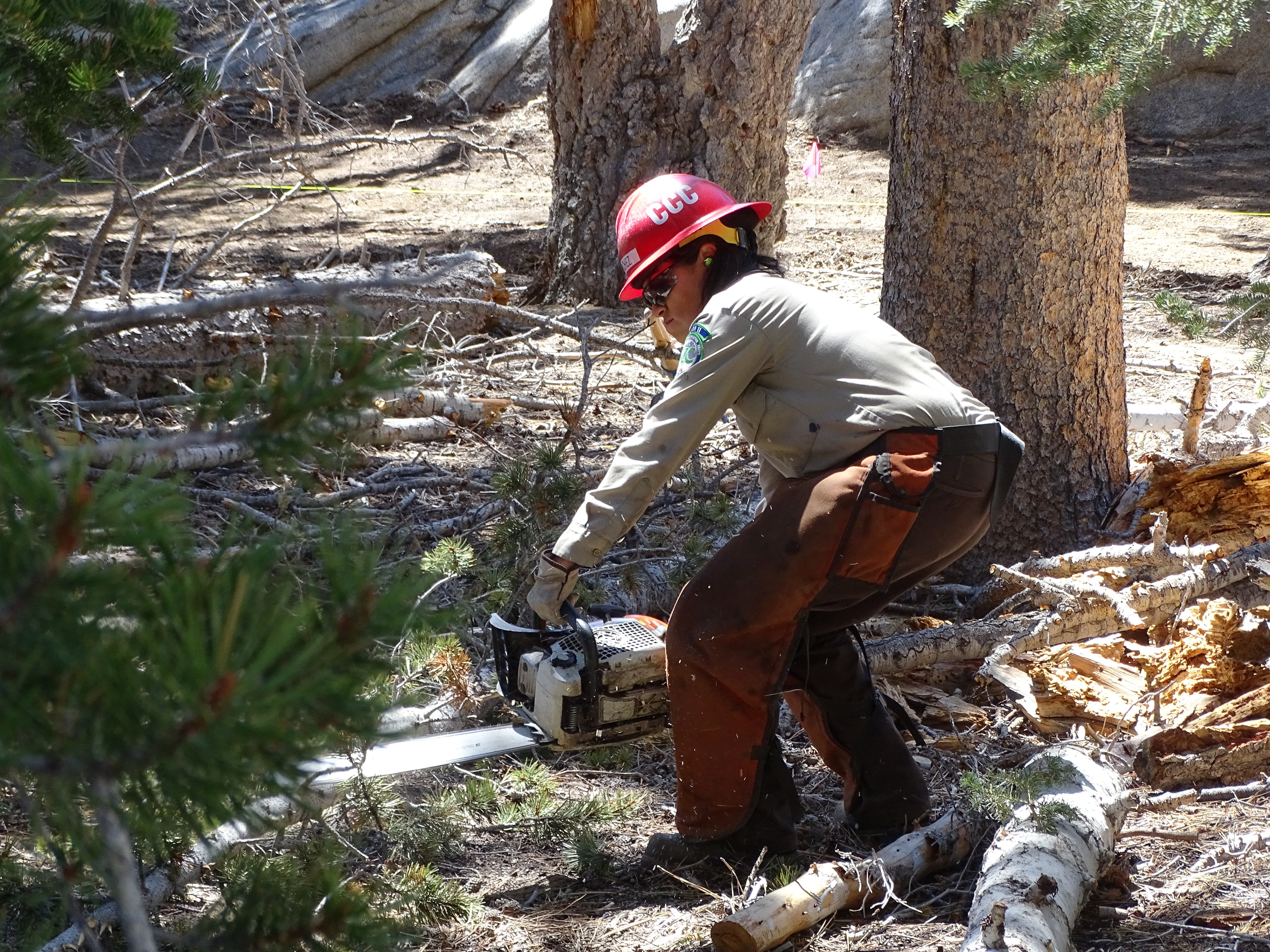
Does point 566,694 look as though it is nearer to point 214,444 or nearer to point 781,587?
point 781,587

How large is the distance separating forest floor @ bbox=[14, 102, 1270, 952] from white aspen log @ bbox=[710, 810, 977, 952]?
0.06m

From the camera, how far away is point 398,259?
969cm

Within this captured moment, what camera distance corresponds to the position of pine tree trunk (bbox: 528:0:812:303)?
300 inches

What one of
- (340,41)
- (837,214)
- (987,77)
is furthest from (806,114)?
(987,77)

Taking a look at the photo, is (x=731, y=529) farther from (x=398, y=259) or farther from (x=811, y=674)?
(x=398, y=259)

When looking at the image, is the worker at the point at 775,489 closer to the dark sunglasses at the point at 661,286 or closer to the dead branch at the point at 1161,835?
the dark sunglasses at the point at 661,286

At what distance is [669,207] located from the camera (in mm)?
2949

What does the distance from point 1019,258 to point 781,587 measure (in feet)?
7.22

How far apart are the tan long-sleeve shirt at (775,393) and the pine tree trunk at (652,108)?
483 centimetres

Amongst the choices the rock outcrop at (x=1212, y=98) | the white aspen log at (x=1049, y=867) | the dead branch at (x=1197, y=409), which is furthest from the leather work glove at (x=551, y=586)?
the rock outcrop at (x=1212, y=98)

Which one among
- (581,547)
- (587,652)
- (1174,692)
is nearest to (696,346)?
(581,547)

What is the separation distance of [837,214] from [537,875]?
10508 millimetres

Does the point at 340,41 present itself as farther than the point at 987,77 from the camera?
Yes

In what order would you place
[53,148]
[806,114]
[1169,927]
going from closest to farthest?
[53,148] → [1169,927] → [806,114]
